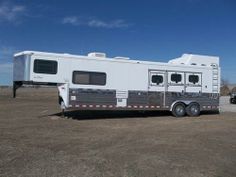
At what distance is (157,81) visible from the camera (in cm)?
1802

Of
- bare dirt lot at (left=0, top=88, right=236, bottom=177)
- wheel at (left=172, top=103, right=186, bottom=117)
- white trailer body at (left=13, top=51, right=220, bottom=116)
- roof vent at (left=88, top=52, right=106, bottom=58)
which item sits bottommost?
bare dirt lot at (left=0, top=88, right=236, bottom=177)

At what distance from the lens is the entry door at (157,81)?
Answer: 703 inches

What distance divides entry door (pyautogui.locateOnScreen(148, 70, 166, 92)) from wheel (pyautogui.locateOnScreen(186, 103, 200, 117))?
1.80 metres

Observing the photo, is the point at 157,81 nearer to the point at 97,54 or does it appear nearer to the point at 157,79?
the point at 157,79

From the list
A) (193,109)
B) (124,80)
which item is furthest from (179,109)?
(124,80)

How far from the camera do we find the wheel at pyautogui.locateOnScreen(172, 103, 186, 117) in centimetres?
1852

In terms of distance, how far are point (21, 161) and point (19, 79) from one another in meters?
9.14

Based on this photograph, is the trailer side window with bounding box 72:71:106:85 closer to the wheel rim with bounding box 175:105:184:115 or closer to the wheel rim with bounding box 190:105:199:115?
the wheel rim with bounding box 175:105:184:115

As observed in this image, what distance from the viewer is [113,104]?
17109 millimetres

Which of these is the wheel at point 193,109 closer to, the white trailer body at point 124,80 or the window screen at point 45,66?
the white trailer body at point 124,80

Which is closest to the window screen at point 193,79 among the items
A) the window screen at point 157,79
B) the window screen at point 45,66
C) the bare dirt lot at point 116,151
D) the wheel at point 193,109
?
the wheel at point 193,109

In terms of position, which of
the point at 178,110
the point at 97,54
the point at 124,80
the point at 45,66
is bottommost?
the point at 178,110

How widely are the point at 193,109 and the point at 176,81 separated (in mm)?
1805

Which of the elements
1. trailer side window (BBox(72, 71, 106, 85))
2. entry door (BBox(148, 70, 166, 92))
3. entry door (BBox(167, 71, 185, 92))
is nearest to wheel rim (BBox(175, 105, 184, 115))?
entry door (BBox(167, 71, 185, 92))
